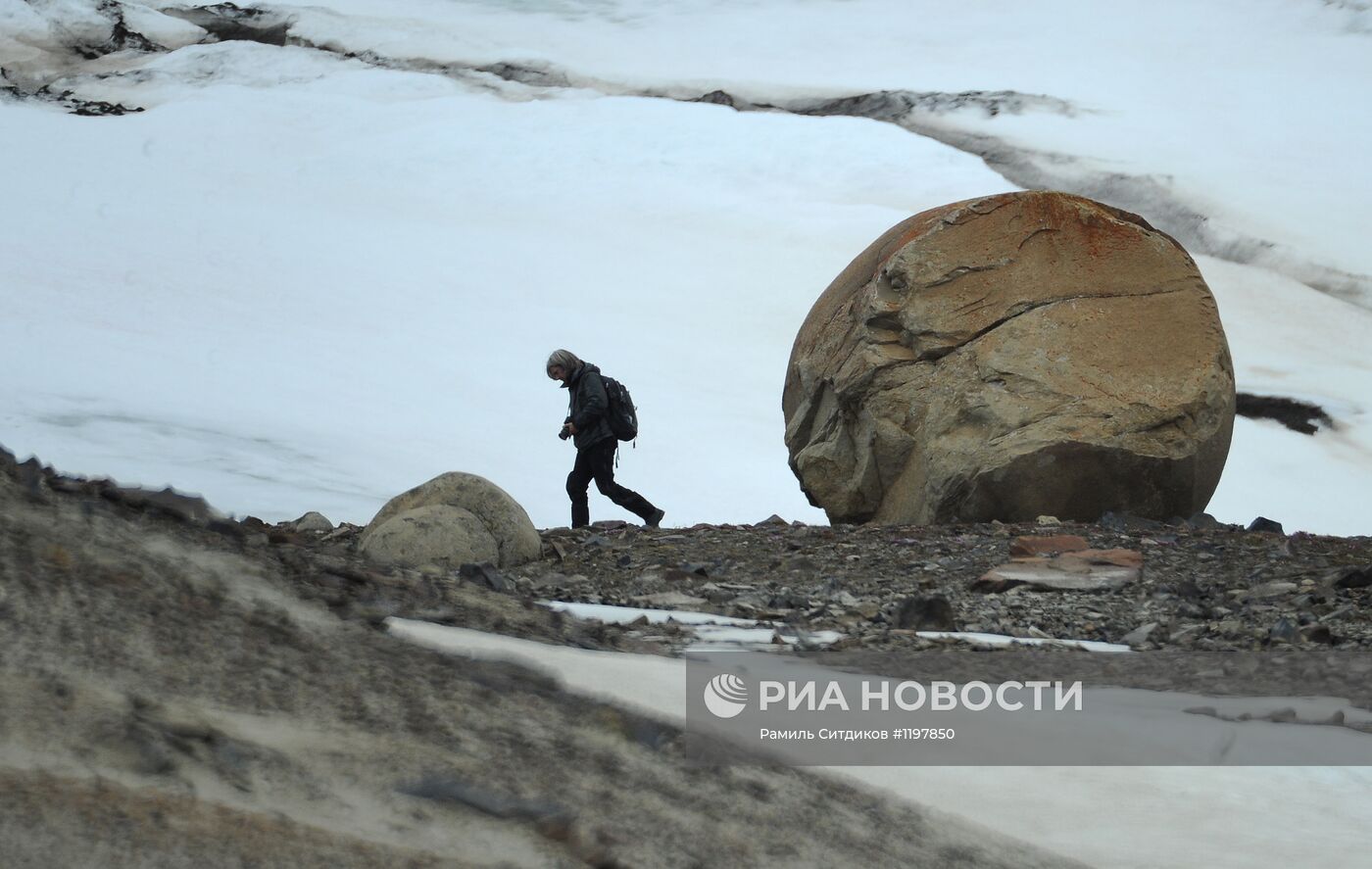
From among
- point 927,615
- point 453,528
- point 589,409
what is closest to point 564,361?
point 589,409

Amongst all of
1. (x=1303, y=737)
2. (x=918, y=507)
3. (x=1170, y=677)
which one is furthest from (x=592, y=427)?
(x=1303, y=737)

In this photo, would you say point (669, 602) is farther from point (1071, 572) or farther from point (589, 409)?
point (589, 409)

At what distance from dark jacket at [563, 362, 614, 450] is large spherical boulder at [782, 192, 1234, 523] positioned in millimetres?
1550

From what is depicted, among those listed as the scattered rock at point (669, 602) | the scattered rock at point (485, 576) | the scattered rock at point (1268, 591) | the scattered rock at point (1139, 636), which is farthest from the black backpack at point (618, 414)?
the scattered rock at point (1139, 636)

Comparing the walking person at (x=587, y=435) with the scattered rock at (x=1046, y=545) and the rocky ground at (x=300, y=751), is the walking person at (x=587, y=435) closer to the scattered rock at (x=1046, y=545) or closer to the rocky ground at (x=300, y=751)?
the scattered rock at (x=1046, y=545)

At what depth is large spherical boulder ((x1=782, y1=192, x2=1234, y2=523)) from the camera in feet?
28.0

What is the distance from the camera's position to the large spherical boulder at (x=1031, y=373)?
8.52 metres

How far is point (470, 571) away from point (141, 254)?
1755 cm

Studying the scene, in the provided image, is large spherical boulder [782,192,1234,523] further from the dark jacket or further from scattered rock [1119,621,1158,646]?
scattered rock [1119,621,1158,646]

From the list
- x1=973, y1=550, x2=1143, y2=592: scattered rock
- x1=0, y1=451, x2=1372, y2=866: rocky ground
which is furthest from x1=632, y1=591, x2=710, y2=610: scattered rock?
x1=973, y1=550, x2=1143, y2=592: scattered rock

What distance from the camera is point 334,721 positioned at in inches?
103

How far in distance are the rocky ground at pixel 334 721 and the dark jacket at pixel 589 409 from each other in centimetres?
437

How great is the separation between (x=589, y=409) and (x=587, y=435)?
21cm

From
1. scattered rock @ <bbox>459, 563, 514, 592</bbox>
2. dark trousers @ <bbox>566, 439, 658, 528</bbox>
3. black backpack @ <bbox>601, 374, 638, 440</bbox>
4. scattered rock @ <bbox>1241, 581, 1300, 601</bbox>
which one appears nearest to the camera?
scattered rock @ <bbox>459, 563, 514, 592</bbox>
